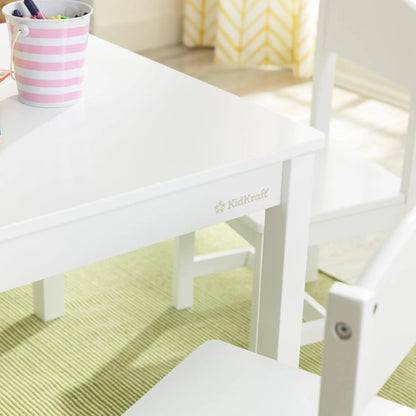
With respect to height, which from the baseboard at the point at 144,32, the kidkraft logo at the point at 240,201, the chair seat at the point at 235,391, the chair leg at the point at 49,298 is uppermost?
the kidkraft logo at the point at 240,201

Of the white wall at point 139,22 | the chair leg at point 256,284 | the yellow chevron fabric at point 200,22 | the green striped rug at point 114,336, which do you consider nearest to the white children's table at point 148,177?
the chair leg at point 256,284

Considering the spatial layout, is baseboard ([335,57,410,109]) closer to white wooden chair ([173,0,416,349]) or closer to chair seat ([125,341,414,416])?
white wooden chair ([173,0,416,349])

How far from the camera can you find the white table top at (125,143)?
3.62ft

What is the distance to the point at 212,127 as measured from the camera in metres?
1.33

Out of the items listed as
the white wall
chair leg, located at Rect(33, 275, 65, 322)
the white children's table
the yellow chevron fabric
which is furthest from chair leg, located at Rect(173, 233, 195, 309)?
the yellow chevron fabric

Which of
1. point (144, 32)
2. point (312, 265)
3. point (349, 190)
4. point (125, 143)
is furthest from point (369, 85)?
point (125, 143)

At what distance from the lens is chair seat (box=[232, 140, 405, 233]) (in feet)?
5.74

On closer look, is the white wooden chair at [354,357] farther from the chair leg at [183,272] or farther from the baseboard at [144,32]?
the baseboard at [144,32]

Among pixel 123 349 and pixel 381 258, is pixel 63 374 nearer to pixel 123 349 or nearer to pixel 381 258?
pixel 123 349

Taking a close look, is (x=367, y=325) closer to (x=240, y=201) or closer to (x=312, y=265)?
(x=240, y=201)

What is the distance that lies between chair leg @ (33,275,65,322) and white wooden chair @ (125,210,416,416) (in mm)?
912

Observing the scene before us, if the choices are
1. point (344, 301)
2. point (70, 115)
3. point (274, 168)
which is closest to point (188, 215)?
point (274, 168)

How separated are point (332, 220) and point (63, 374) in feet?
2.24

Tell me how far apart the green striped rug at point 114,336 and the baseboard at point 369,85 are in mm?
1496
